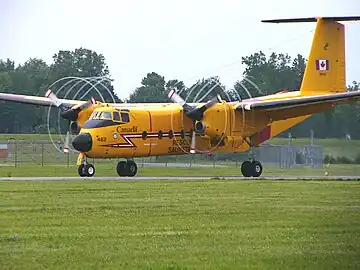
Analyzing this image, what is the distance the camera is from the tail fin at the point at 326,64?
47.8 metres

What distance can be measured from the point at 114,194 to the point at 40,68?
46188mm

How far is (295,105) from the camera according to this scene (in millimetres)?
47000

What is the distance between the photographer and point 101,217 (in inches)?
910

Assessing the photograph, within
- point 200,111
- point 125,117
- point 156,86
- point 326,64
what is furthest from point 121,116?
point 156,86

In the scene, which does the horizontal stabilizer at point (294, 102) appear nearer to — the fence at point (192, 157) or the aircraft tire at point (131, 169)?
the fence at point (192, 157)

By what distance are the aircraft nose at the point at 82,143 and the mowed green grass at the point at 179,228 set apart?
11.6m

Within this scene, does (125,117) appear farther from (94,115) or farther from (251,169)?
(251,169)

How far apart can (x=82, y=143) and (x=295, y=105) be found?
1007 cm

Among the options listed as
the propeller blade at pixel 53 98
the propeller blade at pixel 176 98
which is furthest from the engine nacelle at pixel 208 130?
the propeller blade at pixel 53 98

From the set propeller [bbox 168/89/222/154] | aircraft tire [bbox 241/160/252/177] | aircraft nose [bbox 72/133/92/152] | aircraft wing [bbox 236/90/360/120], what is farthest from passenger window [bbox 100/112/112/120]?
aircraft tire [bbox 241/160/252/177]

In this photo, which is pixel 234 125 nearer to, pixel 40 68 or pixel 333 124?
pixel 333 124

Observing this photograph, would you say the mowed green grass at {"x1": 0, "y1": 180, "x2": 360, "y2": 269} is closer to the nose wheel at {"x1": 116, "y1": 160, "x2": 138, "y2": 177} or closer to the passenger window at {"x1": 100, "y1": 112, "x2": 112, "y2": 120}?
the passenger window at {"x1": 100, "y1": 112, "x2": 112, "y2": 120}

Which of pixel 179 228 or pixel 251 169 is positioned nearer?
pixel 179 228

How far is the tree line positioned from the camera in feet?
134
